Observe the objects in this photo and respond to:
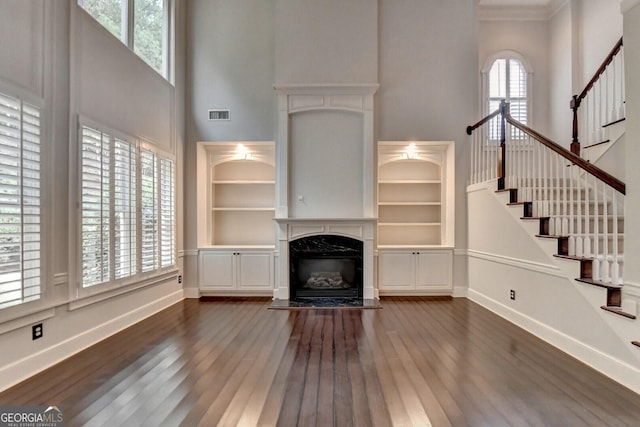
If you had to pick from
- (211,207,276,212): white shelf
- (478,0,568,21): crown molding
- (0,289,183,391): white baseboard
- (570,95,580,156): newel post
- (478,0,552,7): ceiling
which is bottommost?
(0,289,183,391): white baseboard

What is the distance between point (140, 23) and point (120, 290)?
141 inches

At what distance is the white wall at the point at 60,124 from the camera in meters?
2.86

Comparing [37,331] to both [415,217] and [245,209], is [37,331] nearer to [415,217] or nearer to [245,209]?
[245,209]

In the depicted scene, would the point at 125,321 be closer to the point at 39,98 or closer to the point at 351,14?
the point at 39,98

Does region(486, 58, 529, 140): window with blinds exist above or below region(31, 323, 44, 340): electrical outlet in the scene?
above

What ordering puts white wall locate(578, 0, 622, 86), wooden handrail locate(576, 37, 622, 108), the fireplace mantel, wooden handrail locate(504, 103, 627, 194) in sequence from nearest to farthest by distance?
wooden handrail locate(504, 103, 627, 194) → wooden handrail locate(576, 37, 622, 108) → white wall locate(578, 0, 622, 86) → the fireplace mantel

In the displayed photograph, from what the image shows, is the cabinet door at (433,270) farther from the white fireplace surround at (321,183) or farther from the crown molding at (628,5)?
the crown molding at (628,5)

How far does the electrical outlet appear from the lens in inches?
118

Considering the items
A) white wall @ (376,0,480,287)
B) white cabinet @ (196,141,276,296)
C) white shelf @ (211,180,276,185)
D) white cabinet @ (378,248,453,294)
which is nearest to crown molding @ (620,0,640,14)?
white wall @ (376,0,480,287)

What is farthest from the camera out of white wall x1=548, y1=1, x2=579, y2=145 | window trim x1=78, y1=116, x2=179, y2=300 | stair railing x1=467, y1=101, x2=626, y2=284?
white wall x1=548, y1=1, x2=579, y2=145

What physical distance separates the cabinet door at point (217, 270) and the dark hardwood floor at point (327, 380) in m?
1.61

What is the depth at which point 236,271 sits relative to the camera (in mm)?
6016

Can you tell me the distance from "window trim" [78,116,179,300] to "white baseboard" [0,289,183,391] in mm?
319

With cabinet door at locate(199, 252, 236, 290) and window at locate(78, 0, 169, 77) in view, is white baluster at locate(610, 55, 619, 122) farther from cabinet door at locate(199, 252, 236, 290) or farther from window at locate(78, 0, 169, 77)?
window at locate(78, 0, 169, 77)
